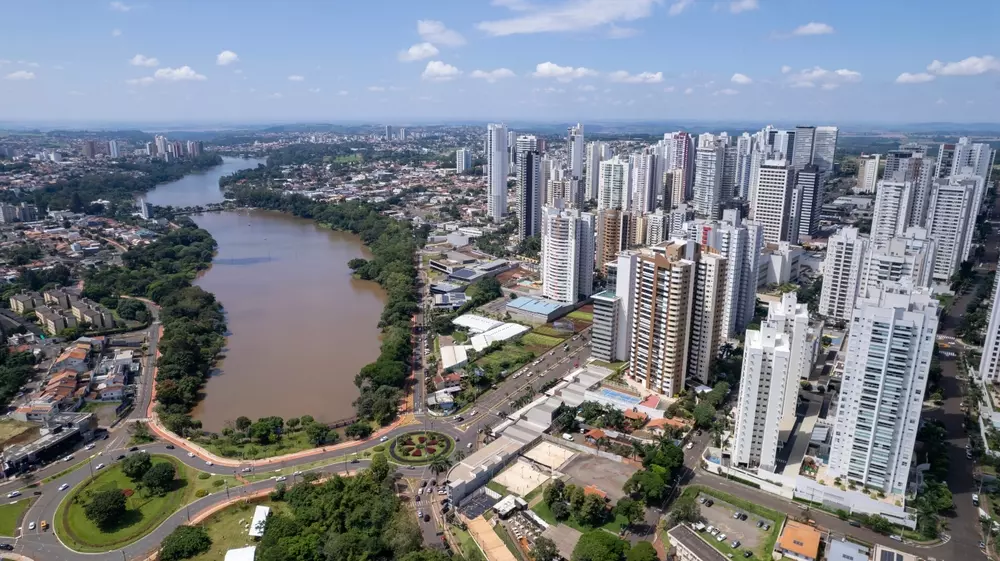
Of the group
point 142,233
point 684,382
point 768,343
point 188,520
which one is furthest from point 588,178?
point 188,520

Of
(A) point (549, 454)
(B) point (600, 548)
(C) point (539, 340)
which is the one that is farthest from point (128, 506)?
(C) point (539, 340)

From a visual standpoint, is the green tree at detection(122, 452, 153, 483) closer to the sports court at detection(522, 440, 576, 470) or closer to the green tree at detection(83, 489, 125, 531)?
the green tree at detection(83, 489, 125, 531)

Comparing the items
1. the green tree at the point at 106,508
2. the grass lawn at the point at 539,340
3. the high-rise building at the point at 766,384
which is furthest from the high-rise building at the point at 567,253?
the green tree at the point at 106,508

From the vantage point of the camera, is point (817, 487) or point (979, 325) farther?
point (979, 325)

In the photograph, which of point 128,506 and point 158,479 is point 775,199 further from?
point 128,506

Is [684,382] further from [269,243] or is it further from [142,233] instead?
[142,233]

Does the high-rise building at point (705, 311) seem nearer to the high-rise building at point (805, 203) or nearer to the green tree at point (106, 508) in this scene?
the green tree at point (106, 508)
